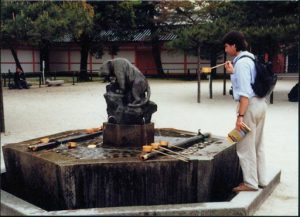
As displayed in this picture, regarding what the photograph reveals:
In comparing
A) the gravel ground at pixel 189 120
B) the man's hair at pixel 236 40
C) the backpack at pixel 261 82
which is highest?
the man's hair at pixel 236 40

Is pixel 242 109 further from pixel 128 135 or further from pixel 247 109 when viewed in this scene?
pixel 128 135

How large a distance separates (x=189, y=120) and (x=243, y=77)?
6854 mm

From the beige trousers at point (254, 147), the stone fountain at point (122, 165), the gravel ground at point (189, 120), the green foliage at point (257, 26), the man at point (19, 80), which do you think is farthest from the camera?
the man at point (19, 80)

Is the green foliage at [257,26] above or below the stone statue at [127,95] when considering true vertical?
above

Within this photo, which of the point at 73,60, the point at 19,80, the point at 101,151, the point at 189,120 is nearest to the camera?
the point at 101,151

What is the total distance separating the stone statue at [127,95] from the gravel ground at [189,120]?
1.85 metres

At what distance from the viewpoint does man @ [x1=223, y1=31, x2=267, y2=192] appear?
4184 millimetres

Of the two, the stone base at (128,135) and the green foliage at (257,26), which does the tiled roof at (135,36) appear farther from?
the stone base at (128,135)

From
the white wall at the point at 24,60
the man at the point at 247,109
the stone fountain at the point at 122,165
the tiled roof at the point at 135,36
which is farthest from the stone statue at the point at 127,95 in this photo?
the white wall at the point at 24,60

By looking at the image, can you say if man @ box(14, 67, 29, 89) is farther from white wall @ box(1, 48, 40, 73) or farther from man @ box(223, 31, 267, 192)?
man @ box(223, 31, 267, 192)

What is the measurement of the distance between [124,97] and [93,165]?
4.19 feet

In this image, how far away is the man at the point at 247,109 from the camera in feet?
13.7

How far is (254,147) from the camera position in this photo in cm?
447

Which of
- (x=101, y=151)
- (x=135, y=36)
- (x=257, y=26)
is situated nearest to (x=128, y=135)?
(x=101, y=151)
